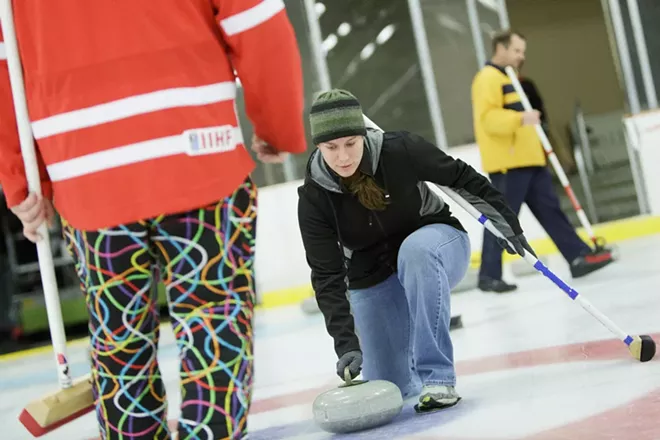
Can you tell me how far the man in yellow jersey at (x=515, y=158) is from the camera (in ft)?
15.8

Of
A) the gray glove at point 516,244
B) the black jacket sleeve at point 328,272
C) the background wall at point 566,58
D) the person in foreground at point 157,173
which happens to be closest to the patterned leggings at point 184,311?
the person in foreground at point 157,173

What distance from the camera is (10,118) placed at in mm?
1447

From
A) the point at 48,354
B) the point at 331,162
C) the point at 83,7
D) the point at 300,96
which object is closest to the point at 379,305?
the point at 331,162

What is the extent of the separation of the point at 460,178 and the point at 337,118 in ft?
1.33

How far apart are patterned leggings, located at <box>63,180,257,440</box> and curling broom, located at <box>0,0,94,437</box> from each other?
136 mm

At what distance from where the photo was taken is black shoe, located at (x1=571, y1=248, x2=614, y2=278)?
4.86 meters

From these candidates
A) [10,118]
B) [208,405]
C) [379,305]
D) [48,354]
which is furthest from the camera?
[48,354]

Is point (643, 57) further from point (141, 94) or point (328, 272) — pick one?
point (141, 94)

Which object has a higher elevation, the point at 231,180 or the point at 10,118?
the point at 10,118

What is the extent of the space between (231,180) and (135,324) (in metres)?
0.26

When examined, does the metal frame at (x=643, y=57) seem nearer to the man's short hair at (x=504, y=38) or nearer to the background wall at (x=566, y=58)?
the man's short hair at (x=504, y=38)

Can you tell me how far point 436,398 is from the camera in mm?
2322

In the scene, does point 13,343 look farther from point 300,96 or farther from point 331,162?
point 300,96

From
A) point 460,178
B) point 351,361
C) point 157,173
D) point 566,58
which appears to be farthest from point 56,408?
point 566,58
